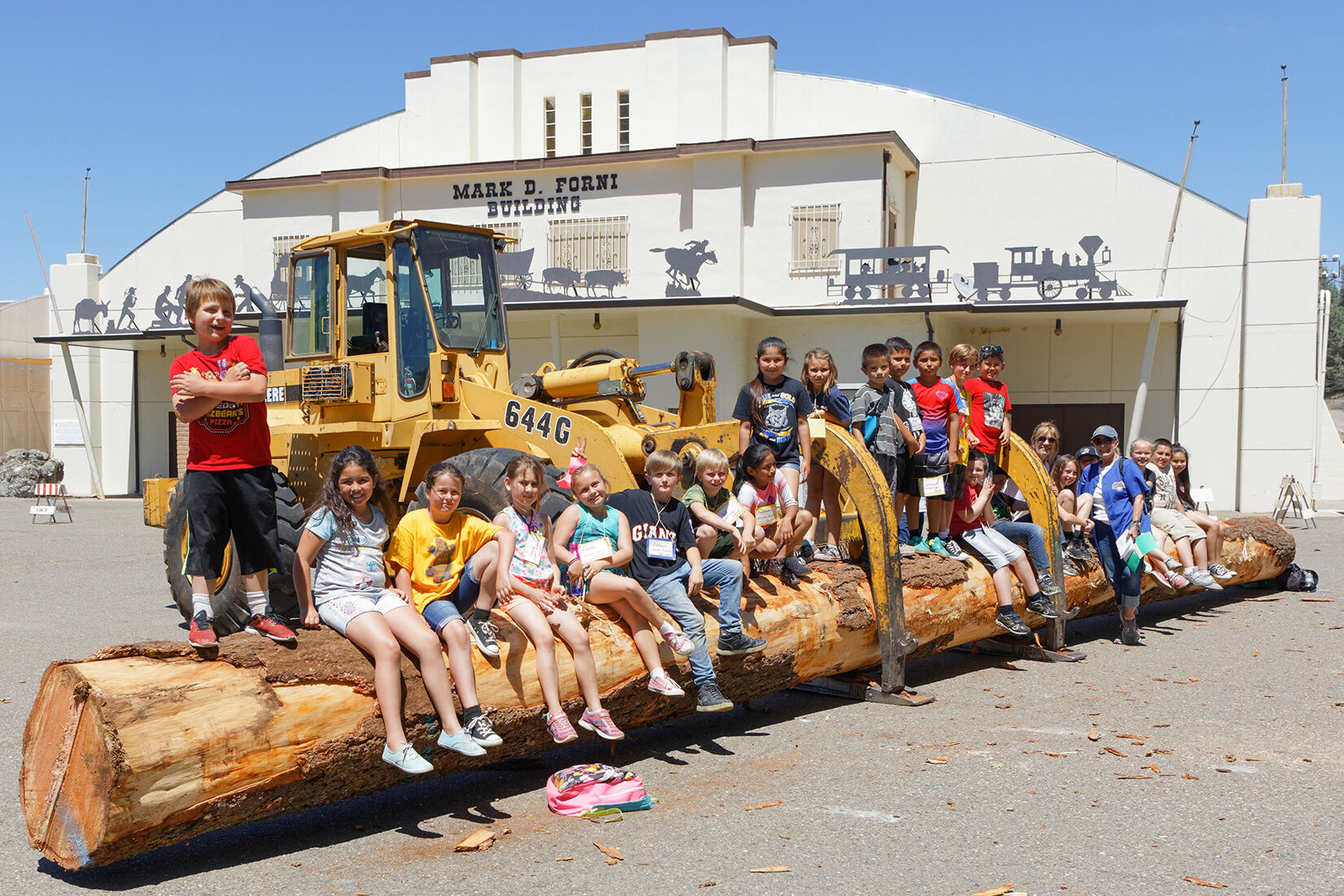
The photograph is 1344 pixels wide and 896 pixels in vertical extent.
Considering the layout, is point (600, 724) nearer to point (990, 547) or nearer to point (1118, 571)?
point (990, 547)

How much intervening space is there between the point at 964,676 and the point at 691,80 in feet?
58.8

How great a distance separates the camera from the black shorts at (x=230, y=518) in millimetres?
5051

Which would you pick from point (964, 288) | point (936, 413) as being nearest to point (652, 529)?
point (936, 413)

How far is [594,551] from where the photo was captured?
5770 millimetres

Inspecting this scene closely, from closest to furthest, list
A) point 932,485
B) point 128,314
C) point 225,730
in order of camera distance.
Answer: point 225,730 < point 932,485 < point 128,314

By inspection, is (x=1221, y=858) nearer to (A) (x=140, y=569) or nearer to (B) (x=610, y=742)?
(B) (x=610, y=742)

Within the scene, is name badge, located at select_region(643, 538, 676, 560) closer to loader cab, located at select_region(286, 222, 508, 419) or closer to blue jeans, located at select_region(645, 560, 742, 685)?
blue jeans, located at select_region(645, 560, 742, 685)

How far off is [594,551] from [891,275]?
51.2 ft

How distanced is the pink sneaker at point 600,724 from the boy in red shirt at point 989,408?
13.7ft

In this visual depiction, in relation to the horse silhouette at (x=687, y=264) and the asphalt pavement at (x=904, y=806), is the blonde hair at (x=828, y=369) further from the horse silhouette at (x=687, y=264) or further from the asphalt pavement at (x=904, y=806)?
the horse silhouette at (x=687, y=264)

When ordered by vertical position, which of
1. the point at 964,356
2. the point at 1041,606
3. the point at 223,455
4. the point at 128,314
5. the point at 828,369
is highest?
the point at 128,314

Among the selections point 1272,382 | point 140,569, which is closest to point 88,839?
point 140,569

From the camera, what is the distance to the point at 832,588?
6.97 meters

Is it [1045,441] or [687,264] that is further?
[687,264]
